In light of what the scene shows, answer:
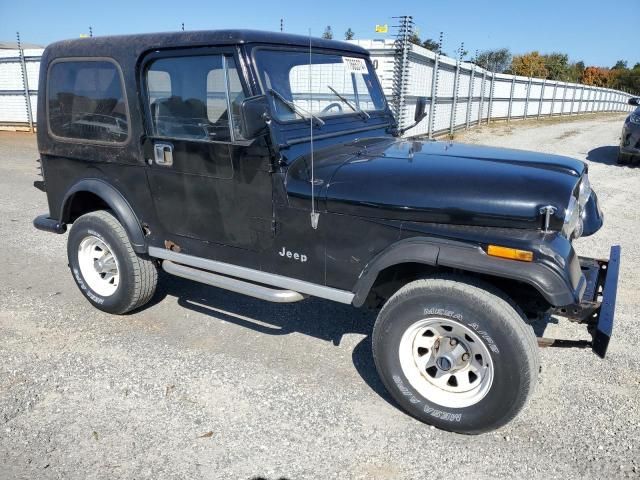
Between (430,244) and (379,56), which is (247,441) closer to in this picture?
(430,244)

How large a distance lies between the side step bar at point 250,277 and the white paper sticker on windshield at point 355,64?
1779mm

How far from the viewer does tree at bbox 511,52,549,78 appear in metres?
47.6

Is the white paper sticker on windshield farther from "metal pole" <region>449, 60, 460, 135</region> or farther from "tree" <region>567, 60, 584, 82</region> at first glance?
"tree" <region>567, 60, 584, 82</region>

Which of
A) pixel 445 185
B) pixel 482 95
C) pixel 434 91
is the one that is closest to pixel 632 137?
pixel 434 91

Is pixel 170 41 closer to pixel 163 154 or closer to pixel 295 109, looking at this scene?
pixel 163 154

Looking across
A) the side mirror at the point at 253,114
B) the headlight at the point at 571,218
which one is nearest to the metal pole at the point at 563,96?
the headlight at the point at 571,218

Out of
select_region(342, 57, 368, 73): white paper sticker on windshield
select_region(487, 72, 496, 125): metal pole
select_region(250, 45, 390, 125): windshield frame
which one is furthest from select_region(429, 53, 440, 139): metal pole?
select_region(342, 57, 368, 73): white paper sticker on windshield

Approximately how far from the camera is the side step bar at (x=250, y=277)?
306cm

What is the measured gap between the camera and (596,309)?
272 cm

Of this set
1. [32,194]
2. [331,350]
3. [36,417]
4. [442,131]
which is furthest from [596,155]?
[36,417]

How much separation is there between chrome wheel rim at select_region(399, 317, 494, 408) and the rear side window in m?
2.49

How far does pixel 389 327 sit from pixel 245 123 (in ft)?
4.57

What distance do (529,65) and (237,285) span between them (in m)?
54.3

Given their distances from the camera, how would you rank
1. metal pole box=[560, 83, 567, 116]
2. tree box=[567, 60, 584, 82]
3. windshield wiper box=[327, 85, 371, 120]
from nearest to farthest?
windshield wiper box=[327, 85, 371, 120], metal pole box=[560, 83, 567, 116], tree box=[567, 60, 584, 82]
